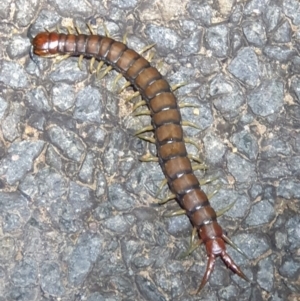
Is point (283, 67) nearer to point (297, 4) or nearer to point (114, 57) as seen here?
point (297, 4)

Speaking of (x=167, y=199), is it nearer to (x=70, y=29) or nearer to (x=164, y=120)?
(x=164, y=120)

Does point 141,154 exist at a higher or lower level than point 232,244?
higher

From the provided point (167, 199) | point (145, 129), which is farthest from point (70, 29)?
point (167, 199)

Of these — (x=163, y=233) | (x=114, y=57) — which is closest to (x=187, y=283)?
(x=163, y=233)

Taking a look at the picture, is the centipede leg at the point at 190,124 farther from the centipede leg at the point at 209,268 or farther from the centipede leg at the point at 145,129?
the centipede leg at the point at 209,268

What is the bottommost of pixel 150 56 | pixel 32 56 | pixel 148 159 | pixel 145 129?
pixel 148 159

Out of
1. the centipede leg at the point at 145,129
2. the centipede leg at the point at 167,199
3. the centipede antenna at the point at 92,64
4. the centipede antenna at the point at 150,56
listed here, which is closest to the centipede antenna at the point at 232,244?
the centipede leg at the point at 167,199
